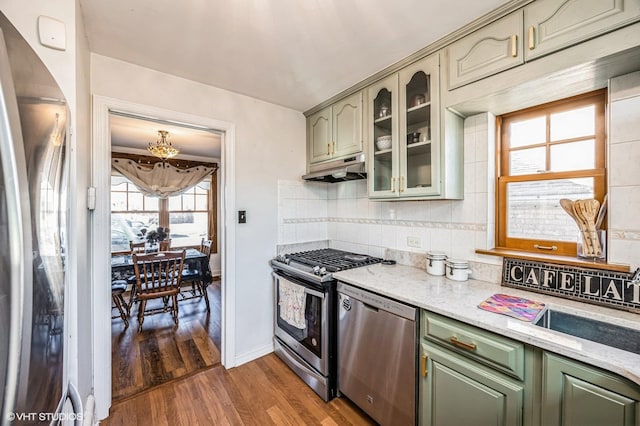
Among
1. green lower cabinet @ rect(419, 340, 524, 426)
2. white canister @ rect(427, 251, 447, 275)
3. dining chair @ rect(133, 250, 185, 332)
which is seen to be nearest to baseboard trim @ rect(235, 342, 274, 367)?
dining chair @ rect(133, 250, 185, 332)

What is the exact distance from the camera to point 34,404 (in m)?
0.50

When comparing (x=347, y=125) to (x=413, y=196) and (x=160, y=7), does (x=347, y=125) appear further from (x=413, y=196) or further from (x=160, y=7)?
(x=160, y=7)

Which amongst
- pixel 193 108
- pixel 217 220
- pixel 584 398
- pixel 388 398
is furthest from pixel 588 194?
pixel 217 220

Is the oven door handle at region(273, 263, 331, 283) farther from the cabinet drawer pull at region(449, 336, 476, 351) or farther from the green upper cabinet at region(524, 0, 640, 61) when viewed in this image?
the green upper cabinet at region(524, 0, 640, 61)

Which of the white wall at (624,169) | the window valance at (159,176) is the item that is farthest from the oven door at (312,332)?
the window valance at (159,176)

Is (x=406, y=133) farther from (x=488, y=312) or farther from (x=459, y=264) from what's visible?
(x=488, y=312)

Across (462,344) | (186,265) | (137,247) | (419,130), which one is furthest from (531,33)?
(137,247)

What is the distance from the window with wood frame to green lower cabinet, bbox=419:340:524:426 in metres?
0.85

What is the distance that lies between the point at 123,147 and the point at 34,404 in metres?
4.78

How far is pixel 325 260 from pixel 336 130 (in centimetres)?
114

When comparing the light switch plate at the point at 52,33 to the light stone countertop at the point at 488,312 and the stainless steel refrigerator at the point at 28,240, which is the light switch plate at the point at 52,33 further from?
the light stone countertop at the point at 488,312

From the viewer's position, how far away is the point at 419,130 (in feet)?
5.73

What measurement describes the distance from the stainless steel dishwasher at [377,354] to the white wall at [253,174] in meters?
0.89

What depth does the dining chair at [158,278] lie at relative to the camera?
9.13 ft
